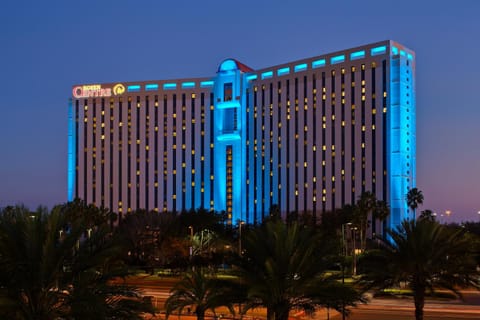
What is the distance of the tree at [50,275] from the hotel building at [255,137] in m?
129

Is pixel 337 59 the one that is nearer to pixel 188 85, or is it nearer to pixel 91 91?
pixel 188 85

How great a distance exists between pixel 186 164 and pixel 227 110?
17.4m

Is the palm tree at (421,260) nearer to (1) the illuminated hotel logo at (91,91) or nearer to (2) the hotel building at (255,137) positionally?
(2) the hotel building at (255,137)

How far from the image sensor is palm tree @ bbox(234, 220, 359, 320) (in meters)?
21.9

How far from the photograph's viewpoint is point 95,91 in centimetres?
18600

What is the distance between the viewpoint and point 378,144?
14538 cm

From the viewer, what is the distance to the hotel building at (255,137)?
145875 millimetres

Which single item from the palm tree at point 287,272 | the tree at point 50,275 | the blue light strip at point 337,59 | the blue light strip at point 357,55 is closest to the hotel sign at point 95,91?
the blue light strip at point 337,59

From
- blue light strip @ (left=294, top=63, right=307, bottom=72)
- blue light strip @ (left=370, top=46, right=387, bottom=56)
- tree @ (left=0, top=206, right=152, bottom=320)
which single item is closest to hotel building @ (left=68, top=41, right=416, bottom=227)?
blue light strip @ (left=370, top=46, right=387, bottom=56)

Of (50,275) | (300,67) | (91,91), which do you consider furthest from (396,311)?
(91,91)

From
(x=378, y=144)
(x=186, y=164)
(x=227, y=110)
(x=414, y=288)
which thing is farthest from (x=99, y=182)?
(x=414, y=288)

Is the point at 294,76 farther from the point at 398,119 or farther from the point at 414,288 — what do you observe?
the point at 414,288

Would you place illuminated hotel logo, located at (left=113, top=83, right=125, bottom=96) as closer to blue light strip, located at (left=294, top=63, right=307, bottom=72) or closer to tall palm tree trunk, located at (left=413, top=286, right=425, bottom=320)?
blue light strip, located at (left=294, top=63, right=307, bottom=72)

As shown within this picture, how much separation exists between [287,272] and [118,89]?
168m
